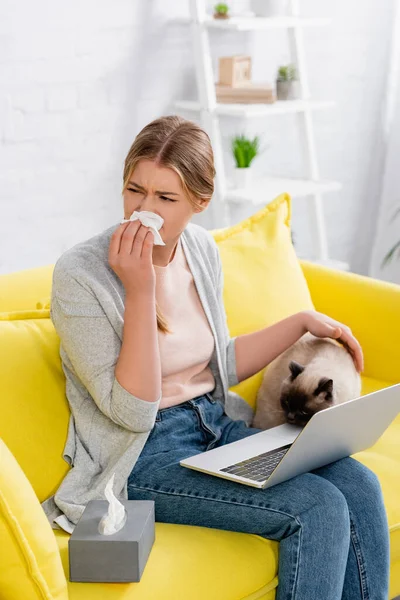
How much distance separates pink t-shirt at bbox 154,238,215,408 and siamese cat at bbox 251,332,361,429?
19 cm

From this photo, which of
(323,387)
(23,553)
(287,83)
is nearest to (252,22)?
(287,83)

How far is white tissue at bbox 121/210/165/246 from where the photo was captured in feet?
5.20

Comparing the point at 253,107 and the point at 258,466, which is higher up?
the point at 253,107

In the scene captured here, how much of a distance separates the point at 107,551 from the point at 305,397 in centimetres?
67

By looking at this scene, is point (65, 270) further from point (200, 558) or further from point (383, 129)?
point (383, 129)

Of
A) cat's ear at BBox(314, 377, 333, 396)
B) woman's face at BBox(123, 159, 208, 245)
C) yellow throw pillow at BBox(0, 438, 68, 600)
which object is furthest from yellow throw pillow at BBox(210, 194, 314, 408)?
yellow throw pillow at BBox(0, 438, 68, 600)

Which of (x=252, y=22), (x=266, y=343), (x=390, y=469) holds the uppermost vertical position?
(x=252, y=22)

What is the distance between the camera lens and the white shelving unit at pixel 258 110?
3.05m

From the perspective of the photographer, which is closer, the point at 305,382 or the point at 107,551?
the point at 107,551

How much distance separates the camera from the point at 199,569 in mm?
1494

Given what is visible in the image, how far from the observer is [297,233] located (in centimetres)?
376

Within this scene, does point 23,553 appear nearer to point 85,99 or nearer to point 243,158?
point 85,99

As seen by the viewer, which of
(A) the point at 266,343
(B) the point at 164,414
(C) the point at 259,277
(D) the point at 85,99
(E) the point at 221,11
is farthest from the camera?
(E) the point at 221,11

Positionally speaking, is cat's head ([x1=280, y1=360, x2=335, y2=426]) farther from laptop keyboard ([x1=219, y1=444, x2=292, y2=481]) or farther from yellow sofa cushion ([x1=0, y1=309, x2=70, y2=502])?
yellow sofa cushion ([x1=0, y1=309, x2=70, y2=502])
